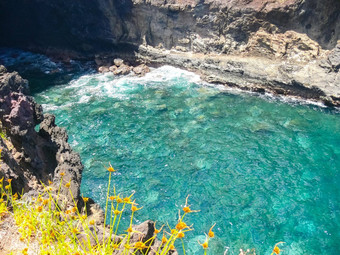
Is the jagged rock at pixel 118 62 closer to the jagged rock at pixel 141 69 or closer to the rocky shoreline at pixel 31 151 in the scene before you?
the jagged rock at pixel 141 69

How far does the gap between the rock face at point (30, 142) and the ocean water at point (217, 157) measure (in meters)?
3.80

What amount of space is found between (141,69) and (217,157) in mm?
16351

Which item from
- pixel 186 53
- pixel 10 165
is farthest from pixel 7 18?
pixel 10 165

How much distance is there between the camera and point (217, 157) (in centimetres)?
1639

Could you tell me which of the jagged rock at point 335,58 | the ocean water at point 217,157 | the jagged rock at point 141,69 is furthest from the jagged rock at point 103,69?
the jagged rock at point 335,58

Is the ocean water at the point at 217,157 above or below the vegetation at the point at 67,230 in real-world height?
below

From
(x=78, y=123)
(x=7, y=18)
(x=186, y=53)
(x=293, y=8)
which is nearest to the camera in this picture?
(x=78, y=123)

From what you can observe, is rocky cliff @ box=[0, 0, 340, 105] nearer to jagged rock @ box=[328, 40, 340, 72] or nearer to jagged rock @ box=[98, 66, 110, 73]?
jagged rock @ box=[328, 40, 340, 72]

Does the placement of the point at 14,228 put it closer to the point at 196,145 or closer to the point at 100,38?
the point at 196,145

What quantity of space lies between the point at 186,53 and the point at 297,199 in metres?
20.7

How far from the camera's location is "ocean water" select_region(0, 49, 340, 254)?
12.3 meters

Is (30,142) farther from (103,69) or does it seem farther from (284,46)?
(284,46)

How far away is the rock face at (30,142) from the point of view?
938 cm

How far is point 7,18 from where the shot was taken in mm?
34781
